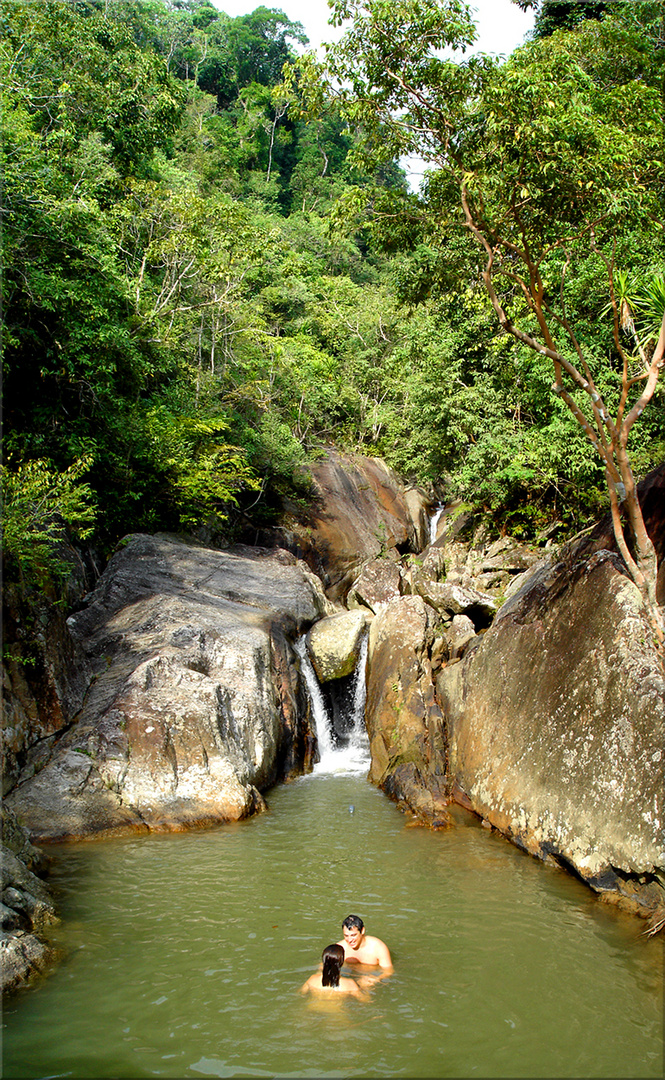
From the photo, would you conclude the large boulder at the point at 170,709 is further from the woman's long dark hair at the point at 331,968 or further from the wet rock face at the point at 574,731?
the woman's long dark hair at the point at 331,968

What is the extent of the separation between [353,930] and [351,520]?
1886cm

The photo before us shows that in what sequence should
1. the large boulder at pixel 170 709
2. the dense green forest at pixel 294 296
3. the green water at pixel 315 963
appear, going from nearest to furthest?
the green water at pixel 315 963, the dense green forest at pixel 294 296, the large boulder at pixel 170 709

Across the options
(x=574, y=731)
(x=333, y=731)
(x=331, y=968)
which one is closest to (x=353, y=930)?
(x=331, y=968)

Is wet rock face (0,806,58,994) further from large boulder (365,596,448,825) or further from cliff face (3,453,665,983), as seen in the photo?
large boulder (365,596,448,825)

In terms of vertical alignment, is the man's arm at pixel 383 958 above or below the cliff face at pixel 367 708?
below

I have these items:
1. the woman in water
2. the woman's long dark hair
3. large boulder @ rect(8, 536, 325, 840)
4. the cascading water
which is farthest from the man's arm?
the cascading water

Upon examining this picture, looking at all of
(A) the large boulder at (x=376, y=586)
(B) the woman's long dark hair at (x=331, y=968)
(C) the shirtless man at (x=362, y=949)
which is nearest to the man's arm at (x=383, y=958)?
(C) the shirtless man at (x=362, y=949)

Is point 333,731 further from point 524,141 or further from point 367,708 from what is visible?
point 524,141

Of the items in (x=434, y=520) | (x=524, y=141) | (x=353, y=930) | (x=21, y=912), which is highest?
(x=524, y=141)

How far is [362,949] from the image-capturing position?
656 centimetres

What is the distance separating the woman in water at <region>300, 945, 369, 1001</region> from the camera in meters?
6.09

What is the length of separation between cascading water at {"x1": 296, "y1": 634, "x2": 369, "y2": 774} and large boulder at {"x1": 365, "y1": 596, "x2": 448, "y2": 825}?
0.83 m

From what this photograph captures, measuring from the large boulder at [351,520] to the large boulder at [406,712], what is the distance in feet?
24.6

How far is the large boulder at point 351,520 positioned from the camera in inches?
910
